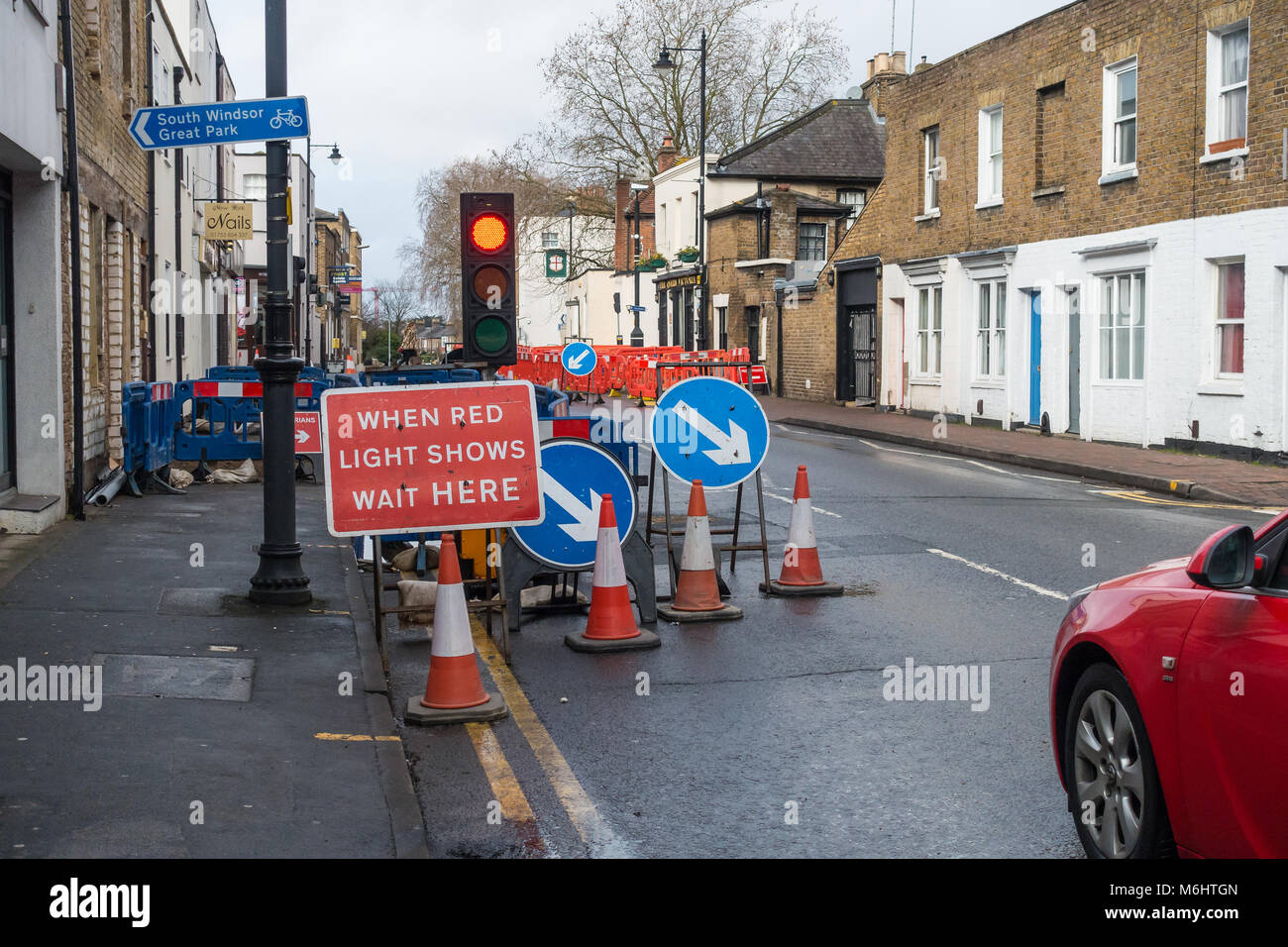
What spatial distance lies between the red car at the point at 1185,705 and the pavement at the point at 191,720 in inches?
91.6

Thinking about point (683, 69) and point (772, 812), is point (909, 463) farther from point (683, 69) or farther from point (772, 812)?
point (683, 69)

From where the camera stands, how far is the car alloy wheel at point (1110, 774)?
4.31 metres

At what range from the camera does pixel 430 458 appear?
7.63 m

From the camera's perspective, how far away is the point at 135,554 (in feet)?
35.3

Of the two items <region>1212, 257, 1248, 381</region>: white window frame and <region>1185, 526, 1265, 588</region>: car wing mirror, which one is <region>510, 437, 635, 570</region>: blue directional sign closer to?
<region>1185, 526, 1265, 588</region>: car wing mirror

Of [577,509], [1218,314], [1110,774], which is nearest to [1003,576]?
[577,509]

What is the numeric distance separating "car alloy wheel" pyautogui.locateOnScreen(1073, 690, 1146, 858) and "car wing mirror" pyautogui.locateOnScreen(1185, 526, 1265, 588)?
24.4 inches

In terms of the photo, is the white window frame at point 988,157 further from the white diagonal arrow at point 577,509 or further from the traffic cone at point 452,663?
the traffic cone at point 452,663

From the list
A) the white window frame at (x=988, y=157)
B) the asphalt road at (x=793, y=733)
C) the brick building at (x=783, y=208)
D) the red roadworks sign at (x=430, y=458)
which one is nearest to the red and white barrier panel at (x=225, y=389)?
the asphalt road at (x=793, y=733)

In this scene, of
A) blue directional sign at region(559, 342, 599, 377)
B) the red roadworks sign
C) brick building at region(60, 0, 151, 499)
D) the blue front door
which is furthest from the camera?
blue directional sign at region(559, 342, 599, 377)

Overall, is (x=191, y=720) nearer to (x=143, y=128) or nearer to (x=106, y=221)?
(x=143, y=128)

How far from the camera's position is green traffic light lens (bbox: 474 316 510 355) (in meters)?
9.58

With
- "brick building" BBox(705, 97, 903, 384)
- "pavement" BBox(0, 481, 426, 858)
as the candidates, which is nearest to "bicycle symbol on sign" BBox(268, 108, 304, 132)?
"pavement" BBox(0, 481, 426, 858)

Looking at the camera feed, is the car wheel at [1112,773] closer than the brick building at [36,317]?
Yes
